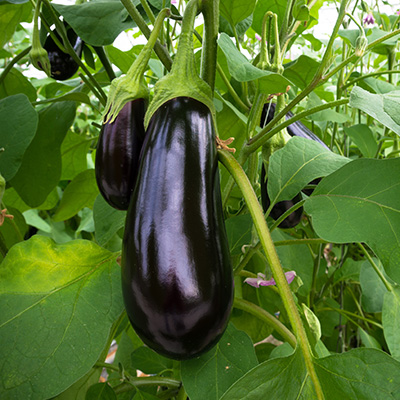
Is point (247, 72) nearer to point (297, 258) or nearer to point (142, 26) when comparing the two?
point (142, 26)

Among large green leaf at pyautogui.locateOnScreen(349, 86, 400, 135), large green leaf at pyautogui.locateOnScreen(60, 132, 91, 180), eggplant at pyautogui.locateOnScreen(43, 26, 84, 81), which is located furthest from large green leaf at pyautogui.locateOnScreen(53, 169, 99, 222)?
large green leaf at pyautogui.locateOnScreen(349, 86, 400, 135)

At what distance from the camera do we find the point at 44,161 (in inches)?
25.7

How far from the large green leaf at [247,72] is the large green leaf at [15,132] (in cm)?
27

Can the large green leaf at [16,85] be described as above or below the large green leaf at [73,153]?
above

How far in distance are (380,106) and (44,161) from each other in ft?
1.62

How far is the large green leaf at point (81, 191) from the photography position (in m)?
0.75

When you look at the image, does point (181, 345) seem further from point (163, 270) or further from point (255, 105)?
point (255, 105)

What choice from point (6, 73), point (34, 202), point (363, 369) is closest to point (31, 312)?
point (363, 369)

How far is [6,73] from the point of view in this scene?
0.68 metres

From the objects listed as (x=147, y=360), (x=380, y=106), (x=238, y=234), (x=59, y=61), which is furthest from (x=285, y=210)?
(x=59, y=61)

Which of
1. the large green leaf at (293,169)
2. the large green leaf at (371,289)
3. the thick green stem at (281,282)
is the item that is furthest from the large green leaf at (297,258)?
the thick green stem at (281,282)

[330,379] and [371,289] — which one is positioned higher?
[330,379]

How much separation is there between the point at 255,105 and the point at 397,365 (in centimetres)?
25

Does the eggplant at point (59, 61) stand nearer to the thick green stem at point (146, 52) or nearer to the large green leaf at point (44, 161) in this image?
the large green leaf at point (44, 161)
